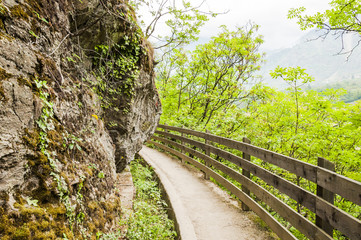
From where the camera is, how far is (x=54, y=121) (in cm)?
252

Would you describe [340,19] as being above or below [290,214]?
above

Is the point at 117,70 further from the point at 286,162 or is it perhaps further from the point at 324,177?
the point at 324,177

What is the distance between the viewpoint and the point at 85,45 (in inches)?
171

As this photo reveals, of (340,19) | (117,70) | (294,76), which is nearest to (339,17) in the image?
(340,19)

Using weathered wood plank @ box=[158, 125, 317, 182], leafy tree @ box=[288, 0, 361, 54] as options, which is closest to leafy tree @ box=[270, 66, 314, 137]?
leafy tree @ box=[288, 0, 361, 54]

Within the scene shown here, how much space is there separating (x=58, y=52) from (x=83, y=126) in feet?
3.90

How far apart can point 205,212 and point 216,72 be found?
978 cm

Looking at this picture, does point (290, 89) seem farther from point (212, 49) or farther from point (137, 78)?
point (212, 49)

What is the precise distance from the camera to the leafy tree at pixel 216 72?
39.6ft

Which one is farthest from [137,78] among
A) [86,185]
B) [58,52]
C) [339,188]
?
[339,188]

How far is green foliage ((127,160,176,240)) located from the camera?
3.52 meters

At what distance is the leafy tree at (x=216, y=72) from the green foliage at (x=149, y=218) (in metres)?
6.71

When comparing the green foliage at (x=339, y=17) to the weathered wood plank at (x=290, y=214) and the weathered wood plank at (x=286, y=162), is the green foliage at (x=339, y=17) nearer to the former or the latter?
the weathered wood plank at (x=286, y=162)

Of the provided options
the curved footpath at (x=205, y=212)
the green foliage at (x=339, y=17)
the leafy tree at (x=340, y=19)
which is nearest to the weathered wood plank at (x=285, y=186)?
the curved footpath at (x=205, y=212)
